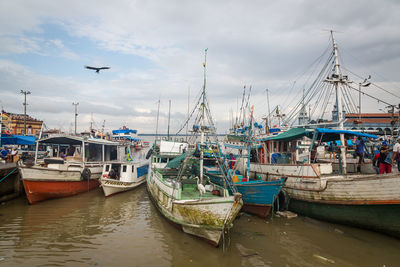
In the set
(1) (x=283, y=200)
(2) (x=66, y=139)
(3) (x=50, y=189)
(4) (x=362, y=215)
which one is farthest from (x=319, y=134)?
(2) (x=66, y=139)

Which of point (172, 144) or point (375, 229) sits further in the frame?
point (172, 144)

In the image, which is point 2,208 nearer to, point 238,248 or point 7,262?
point 7,262

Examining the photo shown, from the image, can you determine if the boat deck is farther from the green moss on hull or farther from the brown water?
the green moss on hull

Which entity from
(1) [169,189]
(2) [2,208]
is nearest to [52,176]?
(2) [2,208]

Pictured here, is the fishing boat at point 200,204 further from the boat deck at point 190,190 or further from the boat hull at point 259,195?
the boat hull at point 259,195

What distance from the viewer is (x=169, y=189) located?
32.7ft

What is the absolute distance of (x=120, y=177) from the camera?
16781 mm

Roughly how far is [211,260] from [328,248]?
4.57 m

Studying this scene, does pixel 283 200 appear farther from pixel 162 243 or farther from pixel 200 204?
pixel 162 243

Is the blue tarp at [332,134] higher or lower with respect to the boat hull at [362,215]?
higher

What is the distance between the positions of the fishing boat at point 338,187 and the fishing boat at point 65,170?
42.4 feet

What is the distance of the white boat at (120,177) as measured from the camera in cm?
1513

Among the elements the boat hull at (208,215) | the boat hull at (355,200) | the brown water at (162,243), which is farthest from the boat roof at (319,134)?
the boat hull at (208,215)

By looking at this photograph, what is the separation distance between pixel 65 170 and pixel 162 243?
999cm
